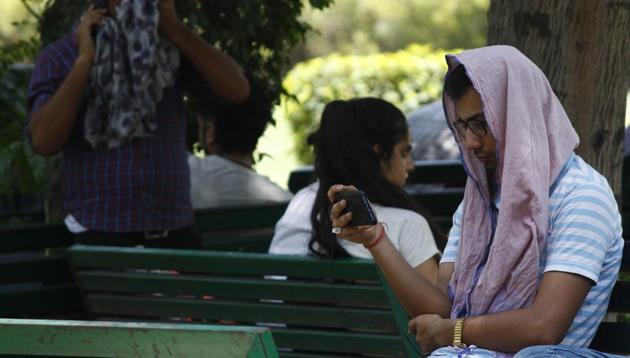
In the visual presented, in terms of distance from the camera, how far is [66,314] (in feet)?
16.7

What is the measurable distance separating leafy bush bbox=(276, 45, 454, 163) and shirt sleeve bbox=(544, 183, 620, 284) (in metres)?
12.8

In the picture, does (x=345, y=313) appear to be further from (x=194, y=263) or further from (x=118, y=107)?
(x=118, y=107)

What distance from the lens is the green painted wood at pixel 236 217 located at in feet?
18.6

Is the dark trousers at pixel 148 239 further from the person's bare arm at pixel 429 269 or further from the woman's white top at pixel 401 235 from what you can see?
the person's bare arm at pixel 429 269

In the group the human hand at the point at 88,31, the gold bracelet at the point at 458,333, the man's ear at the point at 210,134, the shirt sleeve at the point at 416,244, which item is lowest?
the man's ear at the point at 210,134

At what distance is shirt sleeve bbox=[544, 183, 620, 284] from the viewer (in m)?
3.09

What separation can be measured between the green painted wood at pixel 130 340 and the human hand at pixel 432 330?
31.9 inches

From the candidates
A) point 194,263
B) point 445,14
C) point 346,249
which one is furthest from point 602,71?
point 445,14

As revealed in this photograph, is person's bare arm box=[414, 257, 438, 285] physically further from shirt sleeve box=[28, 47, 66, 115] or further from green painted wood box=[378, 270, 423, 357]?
shirt sleeve box=[28, 47, 66, 115]

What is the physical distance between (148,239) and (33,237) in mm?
464

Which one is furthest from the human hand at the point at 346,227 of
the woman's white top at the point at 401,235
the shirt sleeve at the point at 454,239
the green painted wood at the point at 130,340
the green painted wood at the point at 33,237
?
the green painted wood at the point at 33,237

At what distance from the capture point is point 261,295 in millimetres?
4133

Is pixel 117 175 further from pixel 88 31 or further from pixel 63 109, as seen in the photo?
pixel 88 31

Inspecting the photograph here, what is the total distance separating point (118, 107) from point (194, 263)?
102cm
